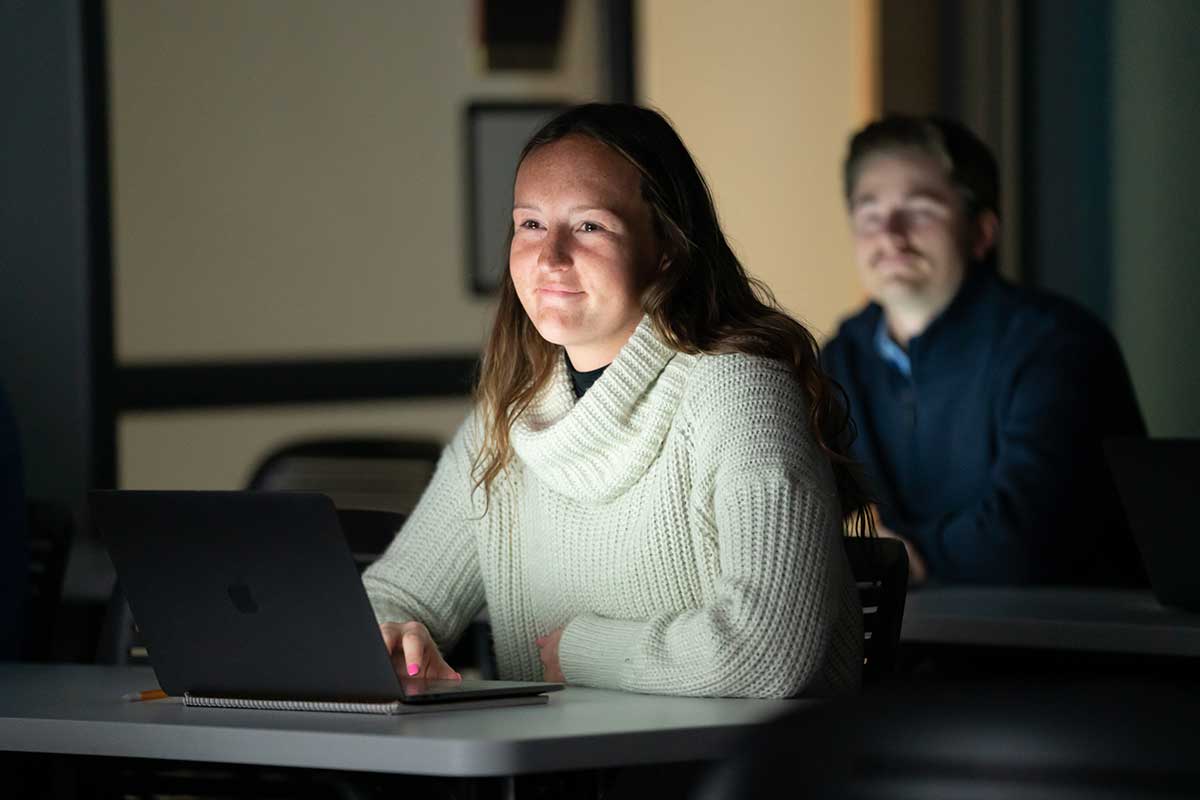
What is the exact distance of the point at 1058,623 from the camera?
264 centimetres

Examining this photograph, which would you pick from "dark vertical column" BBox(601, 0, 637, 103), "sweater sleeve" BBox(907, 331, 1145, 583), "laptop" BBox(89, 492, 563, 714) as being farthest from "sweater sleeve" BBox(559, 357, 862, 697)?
"dark vertical column" BBox(601, 0, 637, 103)

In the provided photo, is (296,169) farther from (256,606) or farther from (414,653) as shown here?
(256,606)

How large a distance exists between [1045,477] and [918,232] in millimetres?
605

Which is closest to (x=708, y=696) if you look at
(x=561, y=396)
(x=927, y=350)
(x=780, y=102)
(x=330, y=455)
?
(x=561, y=396)

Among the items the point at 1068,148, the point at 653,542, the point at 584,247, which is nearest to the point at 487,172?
the point at 1068,148

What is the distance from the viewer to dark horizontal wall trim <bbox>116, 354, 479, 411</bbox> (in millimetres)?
5348

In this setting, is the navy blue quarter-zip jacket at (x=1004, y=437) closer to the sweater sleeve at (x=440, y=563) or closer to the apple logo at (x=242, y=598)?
the sweater sleeve at (x=440, y=563)

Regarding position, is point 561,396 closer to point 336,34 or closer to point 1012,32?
point 1012,32

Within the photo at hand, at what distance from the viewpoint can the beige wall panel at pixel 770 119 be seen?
5.77 m

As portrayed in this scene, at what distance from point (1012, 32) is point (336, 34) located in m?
2.19

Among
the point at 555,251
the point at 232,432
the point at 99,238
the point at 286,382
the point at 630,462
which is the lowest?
the point at 232,432

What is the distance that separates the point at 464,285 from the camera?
612 cm

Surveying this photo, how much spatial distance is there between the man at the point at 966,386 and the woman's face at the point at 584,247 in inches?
44.7

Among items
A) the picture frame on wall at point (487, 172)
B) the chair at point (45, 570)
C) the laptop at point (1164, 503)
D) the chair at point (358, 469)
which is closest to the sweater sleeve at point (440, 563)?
the chair at point (45, 570)
